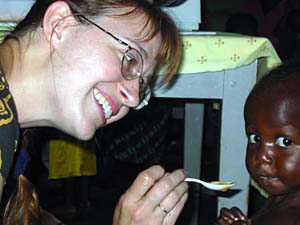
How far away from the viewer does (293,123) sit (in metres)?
1.14

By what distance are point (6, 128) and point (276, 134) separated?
556 mm

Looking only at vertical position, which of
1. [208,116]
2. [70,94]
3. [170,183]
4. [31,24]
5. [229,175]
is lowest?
[208,116]

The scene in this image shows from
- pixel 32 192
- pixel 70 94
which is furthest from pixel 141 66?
pixel 32 192

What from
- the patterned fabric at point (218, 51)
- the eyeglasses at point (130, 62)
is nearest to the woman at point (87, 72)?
the eyeglasses at point (130, 62)

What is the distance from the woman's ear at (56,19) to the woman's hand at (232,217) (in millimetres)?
559

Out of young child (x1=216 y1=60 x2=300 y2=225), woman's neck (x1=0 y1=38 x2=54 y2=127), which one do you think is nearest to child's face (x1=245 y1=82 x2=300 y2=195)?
young child (x1=216 y1=60 x2=300 y2=225)

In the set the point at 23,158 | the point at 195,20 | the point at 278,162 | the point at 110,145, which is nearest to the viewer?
the point at 278,162

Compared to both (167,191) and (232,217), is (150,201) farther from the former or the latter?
(232,217)

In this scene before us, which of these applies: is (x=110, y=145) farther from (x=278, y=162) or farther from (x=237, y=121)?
(x=278, y=162)

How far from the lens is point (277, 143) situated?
44.9 inches

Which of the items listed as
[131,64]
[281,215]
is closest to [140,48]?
[131,64]

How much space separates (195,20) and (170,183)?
1.99 feet

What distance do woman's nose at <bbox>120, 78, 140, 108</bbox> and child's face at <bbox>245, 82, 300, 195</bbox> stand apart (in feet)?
0.92

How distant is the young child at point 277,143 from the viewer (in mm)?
1127
